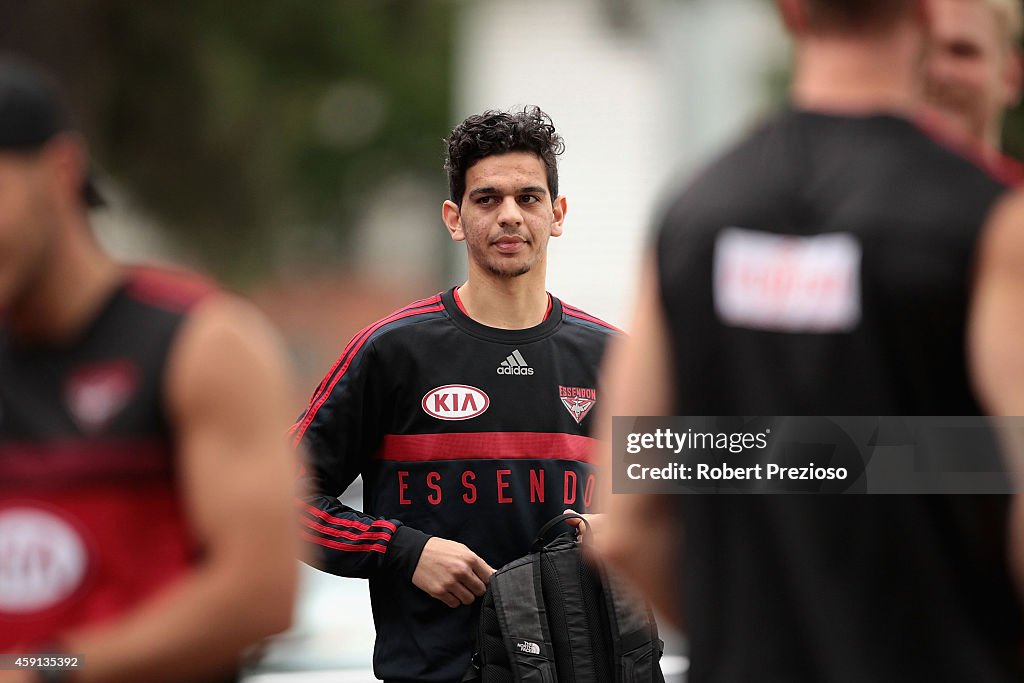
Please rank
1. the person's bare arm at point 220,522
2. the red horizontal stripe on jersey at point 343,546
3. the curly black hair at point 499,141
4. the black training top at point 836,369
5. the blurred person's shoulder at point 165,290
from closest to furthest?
the black training top at point 836,369
the person's bare arm at point 220,522
the blurred person's shoulder at point 165,290
the red horizontal stripe on jersey at point 343,546
the curly black hair at point 499,141

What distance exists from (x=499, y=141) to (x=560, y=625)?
132cm

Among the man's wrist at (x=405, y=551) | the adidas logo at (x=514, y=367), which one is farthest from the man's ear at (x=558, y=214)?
the man's wrist at (x=405, y=551)

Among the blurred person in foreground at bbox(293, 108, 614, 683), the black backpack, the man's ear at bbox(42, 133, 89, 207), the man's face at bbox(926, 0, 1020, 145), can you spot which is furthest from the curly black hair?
the man's ear at bbox(42, 133, 89, 207)

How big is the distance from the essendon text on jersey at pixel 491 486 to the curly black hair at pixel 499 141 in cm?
79

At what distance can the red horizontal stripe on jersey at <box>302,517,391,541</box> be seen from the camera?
3.89 meters

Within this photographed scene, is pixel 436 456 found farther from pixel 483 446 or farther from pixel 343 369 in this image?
pixel 343 369

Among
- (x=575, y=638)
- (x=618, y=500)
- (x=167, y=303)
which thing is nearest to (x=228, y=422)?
(x=167, y=303)

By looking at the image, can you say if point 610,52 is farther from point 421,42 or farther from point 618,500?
point 618,500

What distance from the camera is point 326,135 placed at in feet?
117

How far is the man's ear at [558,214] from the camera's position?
417 centimetres

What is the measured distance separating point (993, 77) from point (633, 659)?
168cm

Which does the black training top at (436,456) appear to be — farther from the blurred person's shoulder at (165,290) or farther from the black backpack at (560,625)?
the blurred person's shoulder at (165,290)

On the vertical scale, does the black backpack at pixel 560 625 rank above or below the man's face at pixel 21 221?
below

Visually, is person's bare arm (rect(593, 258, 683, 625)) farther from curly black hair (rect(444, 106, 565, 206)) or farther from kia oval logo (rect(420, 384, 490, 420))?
curly black hair (rect(444, 106, 565, 206))
